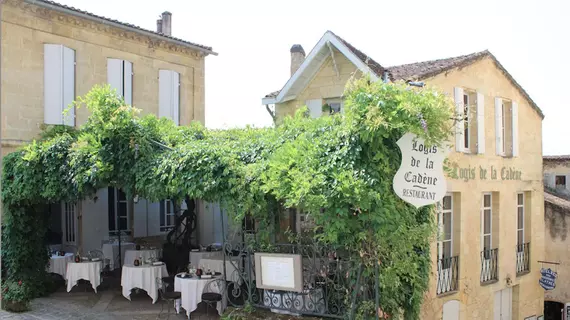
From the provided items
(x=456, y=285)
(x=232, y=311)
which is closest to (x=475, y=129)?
(x=456, y=285)

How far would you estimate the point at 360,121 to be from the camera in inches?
226

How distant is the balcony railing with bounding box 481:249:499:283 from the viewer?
38.0ft

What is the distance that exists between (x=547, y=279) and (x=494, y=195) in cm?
334

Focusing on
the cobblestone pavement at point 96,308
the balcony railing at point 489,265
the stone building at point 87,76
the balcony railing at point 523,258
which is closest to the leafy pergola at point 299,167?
the cobblestone pavement at point 96,308

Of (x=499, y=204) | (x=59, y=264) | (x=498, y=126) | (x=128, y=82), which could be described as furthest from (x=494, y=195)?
(x=59, y=264)

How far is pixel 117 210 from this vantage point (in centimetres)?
1383

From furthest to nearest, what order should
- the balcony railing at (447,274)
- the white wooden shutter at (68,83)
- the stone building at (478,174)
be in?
the white wooden shutter at (68,83), the stone building at (478,174), the balcony railing at (447,274)

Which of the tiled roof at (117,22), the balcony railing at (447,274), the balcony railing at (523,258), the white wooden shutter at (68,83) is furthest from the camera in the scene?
the balcony railing at (523,258)

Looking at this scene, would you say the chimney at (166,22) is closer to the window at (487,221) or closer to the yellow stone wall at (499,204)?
the yellow stone wall at (499,204)

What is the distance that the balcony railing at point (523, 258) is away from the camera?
13.1 metres

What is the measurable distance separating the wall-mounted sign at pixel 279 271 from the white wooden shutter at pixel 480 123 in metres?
6.29

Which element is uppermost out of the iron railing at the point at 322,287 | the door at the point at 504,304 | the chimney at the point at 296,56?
the chimney at the point at 296,56

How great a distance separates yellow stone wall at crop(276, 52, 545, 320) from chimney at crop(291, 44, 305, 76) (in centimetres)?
213

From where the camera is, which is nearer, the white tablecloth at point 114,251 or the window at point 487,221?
the window at point 487,221
